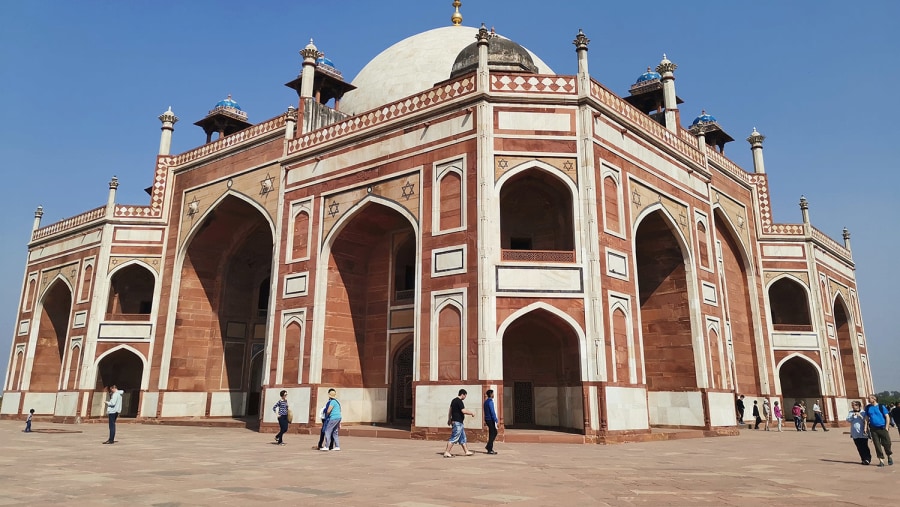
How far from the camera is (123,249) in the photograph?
79.5 feet

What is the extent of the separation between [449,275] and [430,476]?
A: 7.51 meters

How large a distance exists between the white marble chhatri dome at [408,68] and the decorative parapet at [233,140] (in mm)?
4550

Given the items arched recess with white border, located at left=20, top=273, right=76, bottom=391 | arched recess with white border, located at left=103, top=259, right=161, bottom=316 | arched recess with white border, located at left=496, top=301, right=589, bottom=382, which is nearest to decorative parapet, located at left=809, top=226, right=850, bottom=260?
arched recess with white border, located at left=496, top=301, right=589, bottom=382

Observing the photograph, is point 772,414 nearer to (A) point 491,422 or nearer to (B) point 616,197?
(B) point 616,197

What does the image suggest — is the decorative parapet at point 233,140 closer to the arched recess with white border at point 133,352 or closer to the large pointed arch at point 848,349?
the arched recess with white border at point 133,352

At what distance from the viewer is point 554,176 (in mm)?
15070

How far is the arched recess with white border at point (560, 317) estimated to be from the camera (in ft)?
45.1

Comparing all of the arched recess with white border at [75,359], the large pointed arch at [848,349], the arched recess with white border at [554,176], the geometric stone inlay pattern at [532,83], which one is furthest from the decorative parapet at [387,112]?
the large pointed arch at [848,349]

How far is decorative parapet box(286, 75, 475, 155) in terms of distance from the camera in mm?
15853

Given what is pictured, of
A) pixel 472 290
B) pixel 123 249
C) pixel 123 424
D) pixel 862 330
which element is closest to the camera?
pixel 472 290

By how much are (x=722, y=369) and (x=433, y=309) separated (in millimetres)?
9152

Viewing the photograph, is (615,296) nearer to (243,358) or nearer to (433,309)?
(433,309)

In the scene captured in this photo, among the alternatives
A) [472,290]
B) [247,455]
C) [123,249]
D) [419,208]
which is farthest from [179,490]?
[123,249]

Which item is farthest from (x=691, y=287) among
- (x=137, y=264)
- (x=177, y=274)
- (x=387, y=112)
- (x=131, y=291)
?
(x=131, y=291)
